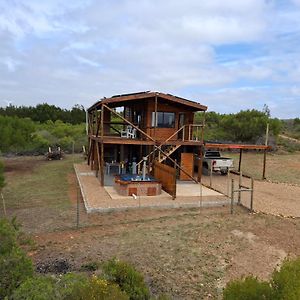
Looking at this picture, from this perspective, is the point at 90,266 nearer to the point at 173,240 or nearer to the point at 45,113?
the point at 173,240

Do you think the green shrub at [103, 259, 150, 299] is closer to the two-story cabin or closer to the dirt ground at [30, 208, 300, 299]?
the dirt ground at [30, 208, 300, 299]

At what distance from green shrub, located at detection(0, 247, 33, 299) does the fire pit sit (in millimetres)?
8951

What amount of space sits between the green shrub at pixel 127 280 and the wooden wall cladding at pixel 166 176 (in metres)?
8.48

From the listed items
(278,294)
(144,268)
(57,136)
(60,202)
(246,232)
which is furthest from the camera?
(57,136)

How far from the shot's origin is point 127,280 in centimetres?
502

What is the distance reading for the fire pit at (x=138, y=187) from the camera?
45.7ft

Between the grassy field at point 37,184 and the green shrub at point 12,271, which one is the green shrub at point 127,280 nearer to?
the green shrub at point 12,271

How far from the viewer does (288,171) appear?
2428 centimetres

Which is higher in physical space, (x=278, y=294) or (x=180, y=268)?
(x=278, y=294)

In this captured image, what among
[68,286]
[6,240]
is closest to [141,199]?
[6,240]

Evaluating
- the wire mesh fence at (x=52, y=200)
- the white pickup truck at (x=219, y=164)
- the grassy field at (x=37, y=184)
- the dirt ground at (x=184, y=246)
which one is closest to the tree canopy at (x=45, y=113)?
the grassy field at (x=37, y=184)

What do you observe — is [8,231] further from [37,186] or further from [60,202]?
[37,186]

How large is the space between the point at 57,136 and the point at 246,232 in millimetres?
30856

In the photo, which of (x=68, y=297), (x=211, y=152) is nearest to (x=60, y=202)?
(x=68, y=297)
